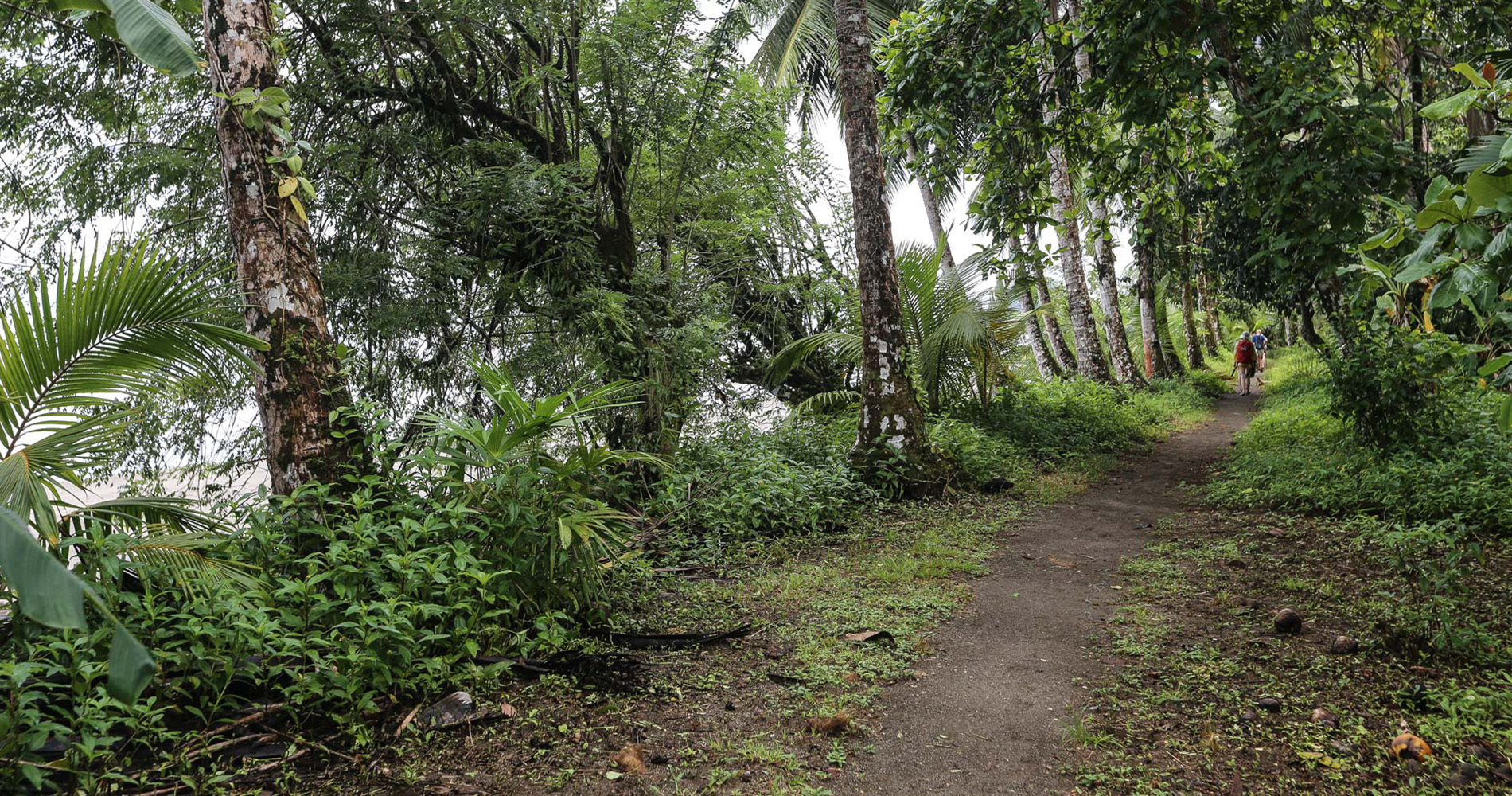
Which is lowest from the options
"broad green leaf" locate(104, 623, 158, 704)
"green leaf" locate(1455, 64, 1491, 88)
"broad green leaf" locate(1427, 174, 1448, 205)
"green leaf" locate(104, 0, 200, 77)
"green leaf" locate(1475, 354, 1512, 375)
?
"broad green leaf" locate(104, 623, 158, 704)

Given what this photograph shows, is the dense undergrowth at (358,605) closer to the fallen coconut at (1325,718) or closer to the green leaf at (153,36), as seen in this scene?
the green leaf at (153,36)

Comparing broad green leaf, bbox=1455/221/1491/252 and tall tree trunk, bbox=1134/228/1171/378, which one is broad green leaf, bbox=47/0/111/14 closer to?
broad green leaf, bbox=1455/221/1491/252

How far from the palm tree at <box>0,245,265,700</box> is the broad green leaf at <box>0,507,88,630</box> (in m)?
1.87

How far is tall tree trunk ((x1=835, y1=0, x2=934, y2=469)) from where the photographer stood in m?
7.20

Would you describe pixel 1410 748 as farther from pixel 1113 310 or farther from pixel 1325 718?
pixel 1113 310

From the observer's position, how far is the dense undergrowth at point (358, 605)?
258 cm

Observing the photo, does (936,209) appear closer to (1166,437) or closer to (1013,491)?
(1166,437)

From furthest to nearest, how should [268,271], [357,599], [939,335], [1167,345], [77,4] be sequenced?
[1167,345]
[939,335]
[268,271]
[357,599]
[77,4]

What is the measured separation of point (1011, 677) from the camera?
3531 millimetres

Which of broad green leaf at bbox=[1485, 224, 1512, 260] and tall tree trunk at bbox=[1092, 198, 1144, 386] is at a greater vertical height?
tall tree trunk at bbox=[1092, 198, 1144, 386]

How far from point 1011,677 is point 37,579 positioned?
332 cm

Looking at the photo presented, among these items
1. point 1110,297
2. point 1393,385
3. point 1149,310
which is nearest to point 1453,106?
point 1393,385

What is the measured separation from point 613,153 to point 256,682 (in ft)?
17.3

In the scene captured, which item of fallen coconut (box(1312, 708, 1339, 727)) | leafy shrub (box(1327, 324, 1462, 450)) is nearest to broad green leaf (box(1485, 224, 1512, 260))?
fallen coconut (box(1312, 708, 1339, 727))
